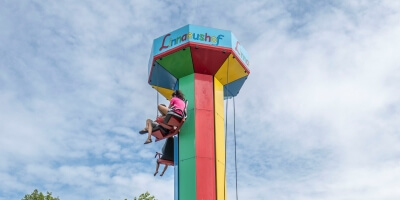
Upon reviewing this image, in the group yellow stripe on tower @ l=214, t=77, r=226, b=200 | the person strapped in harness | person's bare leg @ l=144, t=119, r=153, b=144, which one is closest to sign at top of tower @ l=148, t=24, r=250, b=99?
yellow stripe on tower @ l=214, t=77, r=226, b=200

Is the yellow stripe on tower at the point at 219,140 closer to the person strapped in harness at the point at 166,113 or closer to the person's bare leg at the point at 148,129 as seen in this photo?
the person strapped in harness at the point at 166,113

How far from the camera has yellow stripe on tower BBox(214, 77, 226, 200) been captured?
43.4 feet

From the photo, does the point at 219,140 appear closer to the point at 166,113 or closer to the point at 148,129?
the point at 166,113

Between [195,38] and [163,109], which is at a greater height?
[195,38]

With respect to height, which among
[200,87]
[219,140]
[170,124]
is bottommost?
[219,140]

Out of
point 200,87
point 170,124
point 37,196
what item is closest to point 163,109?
point 170,124

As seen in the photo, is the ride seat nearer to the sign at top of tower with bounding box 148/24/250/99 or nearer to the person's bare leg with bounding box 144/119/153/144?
the person's bare leg with bounding box 144/119/153/144

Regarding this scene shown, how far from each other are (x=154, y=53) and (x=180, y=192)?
4.03 meters

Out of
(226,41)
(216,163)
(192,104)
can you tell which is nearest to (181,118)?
(192,104)

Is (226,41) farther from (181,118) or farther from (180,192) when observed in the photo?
(180,192)

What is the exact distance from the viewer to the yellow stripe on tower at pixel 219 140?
13.2 meters

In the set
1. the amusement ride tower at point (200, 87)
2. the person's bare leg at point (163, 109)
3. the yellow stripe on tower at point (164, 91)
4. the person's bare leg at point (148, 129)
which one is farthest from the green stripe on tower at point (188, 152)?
the yellow stripe on tower at point (164, 91)

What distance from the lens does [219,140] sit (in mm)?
13797

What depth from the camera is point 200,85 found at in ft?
46.3
